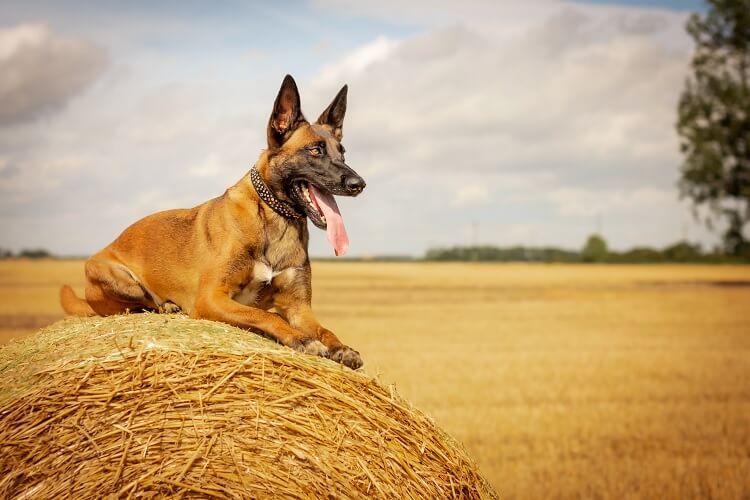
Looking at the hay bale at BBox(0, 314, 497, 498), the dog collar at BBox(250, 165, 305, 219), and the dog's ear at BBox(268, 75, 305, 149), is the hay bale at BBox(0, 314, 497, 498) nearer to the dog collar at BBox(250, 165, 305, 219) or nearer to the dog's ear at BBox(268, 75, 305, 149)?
the dog collar at BBox(250, 165, 305, 219)

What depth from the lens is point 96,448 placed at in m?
3.69

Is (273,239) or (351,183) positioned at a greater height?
(351,183)

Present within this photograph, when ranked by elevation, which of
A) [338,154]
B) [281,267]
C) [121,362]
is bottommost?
[121,362]

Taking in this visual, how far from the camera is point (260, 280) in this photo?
4.89 meters

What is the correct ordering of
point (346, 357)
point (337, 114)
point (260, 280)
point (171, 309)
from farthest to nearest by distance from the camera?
point (171, 309) < point (337, 114) < point (260, 280) < point (346, 357)

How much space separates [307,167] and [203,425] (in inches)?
68.0

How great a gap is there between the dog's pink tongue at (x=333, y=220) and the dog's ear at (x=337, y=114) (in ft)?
1.85

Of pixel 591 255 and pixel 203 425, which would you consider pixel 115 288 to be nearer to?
pixel 203 425

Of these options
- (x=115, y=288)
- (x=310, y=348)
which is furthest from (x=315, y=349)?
(x=115, y=288)

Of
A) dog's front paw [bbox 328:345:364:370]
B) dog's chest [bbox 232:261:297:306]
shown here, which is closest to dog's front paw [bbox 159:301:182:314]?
dog's chest [bbox 232:261:297:306]

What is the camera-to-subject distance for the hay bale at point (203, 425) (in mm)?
3682

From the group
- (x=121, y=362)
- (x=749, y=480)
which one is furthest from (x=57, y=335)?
(x=749, y=480)

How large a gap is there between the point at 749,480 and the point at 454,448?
20.4 feet

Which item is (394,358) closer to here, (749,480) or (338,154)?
(749,480)
